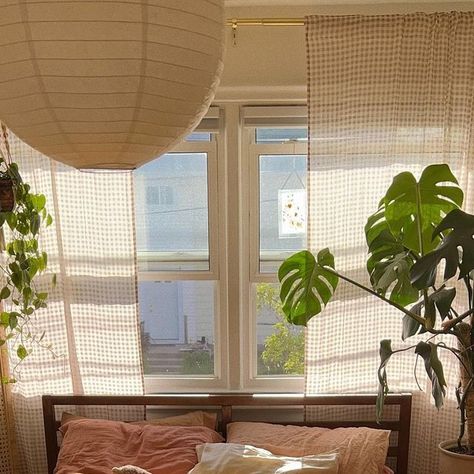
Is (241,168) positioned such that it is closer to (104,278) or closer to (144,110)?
(104,278)

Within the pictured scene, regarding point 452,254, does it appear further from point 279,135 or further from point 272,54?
point 272,54

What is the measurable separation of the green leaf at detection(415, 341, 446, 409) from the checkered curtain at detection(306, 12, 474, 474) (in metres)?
0.55

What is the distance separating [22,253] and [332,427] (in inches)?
62.4

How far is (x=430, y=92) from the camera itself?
2.67 metres

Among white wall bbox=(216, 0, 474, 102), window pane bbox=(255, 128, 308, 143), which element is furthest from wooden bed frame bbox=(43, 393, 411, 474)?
white wall bbox=(216, 0, 474, 102)

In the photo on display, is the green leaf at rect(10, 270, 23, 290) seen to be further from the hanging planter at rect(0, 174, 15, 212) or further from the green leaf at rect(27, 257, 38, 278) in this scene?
the hanging planter at rect(0, 174, 15, 212)

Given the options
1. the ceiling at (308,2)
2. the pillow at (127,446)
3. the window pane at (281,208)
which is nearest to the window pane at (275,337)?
the window pane at (281,208)

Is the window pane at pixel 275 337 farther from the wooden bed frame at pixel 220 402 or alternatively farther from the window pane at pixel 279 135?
the window pane at pixel 279 135

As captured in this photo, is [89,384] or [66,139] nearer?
[66,139]

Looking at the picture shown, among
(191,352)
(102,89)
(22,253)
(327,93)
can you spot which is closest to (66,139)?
(102,89)

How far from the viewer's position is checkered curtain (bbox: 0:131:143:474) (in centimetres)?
278

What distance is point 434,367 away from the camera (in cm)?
219

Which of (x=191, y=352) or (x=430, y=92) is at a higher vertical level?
(x=430, y=92)

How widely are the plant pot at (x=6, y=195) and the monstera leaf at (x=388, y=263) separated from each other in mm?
1418
